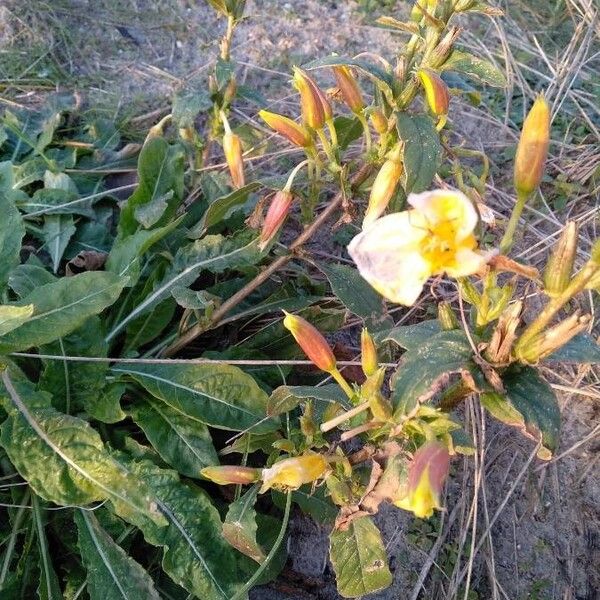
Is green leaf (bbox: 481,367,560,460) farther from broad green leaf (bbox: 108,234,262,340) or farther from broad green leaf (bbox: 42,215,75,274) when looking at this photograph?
broad green leaf (bbox: 42,215,75,274)

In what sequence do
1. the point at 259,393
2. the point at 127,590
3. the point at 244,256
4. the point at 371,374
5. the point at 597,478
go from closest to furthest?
the point at 371,374 < the point at 127,590 < the point at 259,393 < the point at 244,256 < the point at 597,478

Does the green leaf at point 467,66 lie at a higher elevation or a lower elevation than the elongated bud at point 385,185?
higher

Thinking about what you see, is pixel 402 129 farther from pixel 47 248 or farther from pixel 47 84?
pixel 47 84

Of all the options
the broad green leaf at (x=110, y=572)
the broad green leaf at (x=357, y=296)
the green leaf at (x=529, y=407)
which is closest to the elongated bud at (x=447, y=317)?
the green leaf at (x=529, y=407)

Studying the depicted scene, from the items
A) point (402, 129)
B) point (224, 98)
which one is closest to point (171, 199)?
point (224, 98)

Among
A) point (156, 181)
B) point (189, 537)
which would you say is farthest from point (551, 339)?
point (156, 181)

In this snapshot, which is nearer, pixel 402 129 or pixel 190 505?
pixel 402 129

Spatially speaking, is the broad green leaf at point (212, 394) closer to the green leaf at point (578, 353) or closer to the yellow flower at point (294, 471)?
the yellow flower at point (294, 471)

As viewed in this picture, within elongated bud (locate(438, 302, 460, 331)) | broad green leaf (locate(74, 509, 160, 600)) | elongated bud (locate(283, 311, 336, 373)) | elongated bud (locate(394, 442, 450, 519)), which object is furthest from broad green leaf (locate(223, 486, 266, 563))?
elongated bud (locate(438, 302, 460, 331))

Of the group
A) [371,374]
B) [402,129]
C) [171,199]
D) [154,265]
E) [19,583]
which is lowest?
[19,583]
